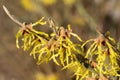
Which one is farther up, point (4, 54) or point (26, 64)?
point (4, 54)

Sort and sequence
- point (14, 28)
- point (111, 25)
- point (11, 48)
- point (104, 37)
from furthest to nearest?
point (14, 28), point (11, 48), point (111, 25), point (104, 37)

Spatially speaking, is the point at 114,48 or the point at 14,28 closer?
the point at 114,48

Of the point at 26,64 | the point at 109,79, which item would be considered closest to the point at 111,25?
the point at 26,64

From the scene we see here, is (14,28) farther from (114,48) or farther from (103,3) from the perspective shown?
(114,48)

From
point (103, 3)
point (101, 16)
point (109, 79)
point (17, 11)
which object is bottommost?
point (109, 79)

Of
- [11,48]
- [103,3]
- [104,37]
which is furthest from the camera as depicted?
[11,48]

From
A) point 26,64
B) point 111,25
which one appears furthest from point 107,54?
point 26,64

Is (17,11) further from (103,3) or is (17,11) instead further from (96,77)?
(96,77)
